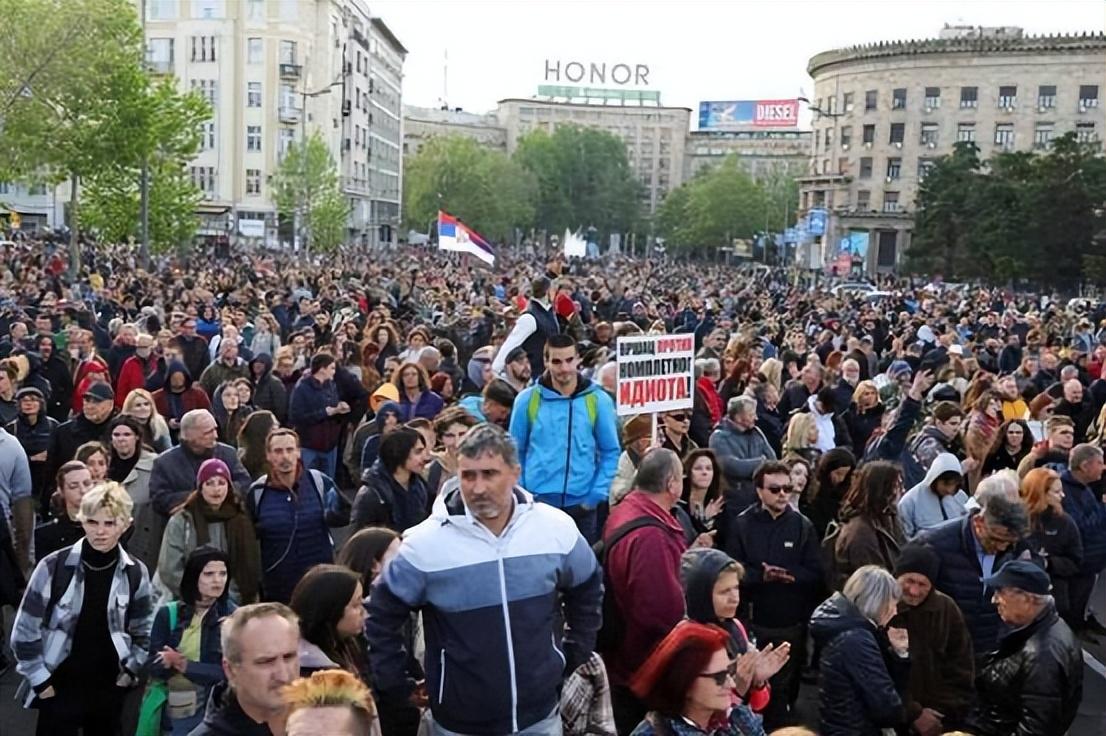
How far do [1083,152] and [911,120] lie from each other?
119ft

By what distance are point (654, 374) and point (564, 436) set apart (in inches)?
90.9

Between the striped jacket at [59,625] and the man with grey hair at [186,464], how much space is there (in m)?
1.61

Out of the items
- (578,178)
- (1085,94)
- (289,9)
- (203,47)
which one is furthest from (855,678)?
(578,178)

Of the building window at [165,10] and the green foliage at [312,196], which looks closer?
the green foliage at [312,196]

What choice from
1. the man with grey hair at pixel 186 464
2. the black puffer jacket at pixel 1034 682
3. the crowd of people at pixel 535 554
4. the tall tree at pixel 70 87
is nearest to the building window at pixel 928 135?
the tall tree at pixel 70 87

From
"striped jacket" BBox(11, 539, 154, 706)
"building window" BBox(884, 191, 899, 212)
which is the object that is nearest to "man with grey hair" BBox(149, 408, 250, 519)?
"striped jacket" BBox(11, 539, 154, 706)

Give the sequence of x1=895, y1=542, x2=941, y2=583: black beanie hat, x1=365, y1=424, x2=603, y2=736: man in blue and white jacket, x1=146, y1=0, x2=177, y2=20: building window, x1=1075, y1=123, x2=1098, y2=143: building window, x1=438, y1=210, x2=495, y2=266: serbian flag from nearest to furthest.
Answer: x1=365, y1=424, x2=603, y2=736: man in blue and white jacket → x1=895, y1=542, x2=941, y2=583: black beanie hat → x1=438, y1=210, x2=495, y2=266: serbian flag → x1=146, y1=0, x2=177, y2=20: building window → x1=1075, y1=123, x2=1098, y2=143: building window

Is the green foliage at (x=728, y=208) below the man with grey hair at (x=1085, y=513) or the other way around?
the other way around

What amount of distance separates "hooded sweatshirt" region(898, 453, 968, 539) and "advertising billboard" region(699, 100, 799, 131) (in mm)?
166519

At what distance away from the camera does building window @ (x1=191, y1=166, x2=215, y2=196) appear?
262ft

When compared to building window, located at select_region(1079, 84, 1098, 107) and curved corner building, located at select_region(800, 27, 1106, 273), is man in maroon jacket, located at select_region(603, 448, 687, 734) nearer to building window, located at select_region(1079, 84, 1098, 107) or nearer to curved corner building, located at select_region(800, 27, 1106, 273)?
curved corner building, located at select_region(800, 27, 1106, 273)

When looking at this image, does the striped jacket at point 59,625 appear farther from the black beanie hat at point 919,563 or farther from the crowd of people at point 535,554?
the black beanie hat at point 919,563

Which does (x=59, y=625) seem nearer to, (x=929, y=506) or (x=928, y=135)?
(x=929, y=506)

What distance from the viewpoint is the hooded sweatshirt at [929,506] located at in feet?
24.4
